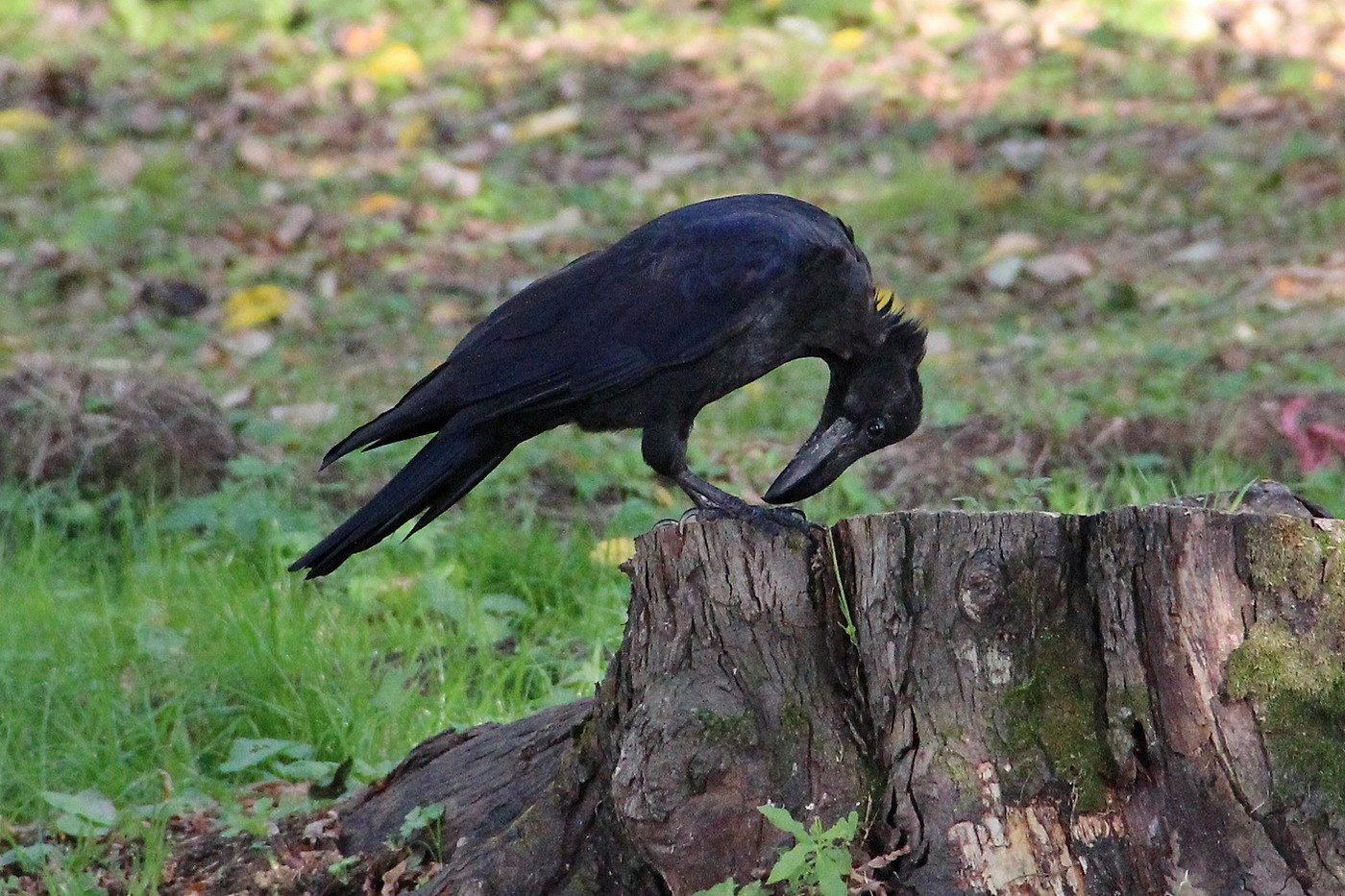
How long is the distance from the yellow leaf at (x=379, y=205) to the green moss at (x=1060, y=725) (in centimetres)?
644

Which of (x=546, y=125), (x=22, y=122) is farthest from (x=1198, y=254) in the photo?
(x=22, y=122)

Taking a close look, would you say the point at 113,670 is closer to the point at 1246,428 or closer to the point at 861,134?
the point at 1246,428

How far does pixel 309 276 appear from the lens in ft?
25.6

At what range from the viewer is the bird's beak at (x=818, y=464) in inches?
144

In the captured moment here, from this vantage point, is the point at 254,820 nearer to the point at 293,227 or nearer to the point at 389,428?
the point at 389,428

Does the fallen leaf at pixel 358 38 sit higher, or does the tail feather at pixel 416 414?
the tail feather at pixel 416 414

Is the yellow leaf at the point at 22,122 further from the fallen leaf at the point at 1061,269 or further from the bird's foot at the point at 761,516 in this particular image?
the bird's foot at the point at 761,516

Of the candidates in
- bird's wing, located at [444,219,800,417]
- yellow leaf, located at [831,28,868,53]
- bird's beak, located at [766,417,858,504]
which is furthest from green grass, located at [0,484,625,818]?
yellow leaf, located at [831,28,868,53]

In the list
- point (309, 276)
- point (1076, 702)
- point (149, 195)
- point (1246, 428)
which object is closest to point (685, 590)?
point (1076, 702)

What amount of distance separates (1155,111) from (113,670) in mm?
7009

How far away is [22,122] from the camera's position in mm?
9281

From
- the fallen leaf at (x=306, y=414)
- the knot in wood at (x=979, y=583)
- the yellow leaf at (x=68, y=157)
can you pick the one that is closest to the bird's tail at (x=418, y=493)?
the knot in wood at (x=979, y=583)

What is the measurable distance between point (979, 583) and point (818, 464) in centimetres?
119

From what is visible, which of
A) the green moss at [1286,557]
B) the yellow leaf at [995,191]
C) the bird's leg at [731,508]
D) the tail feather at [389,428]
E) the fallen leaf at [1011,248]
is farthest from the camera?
the yellow leaf at [995,191]
